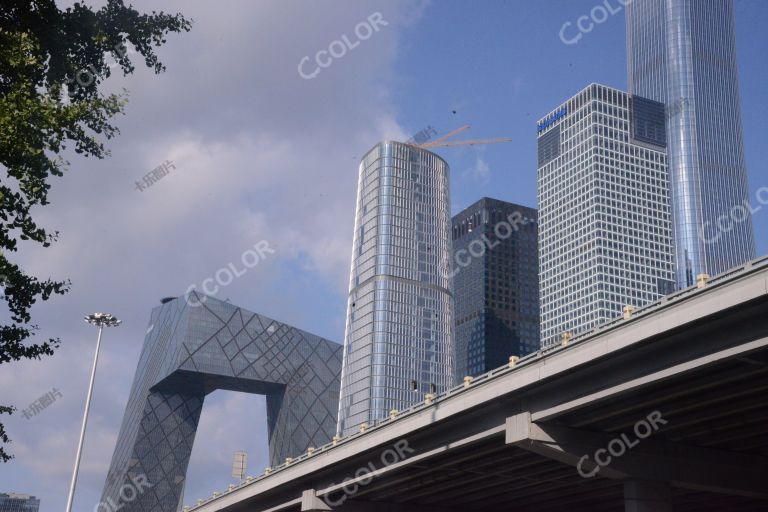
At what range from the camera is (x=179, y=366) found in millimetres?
193000

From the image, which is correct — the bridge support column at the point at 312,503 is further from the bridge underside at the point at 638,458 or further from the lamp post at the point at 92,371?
the lamp post at the point at 92,371

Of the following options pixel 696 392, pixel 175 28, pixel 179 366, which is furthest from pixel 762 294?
pixel 179 366

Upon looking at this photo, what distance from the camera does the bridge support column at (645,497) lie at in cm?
4259

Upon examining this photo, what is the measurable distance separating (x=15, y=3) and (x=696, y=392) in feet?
96.7

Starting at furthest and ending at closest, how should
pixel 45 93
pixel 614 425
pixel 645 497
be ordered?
pixel 614 425, pixel 645 497, pixel 45 93
